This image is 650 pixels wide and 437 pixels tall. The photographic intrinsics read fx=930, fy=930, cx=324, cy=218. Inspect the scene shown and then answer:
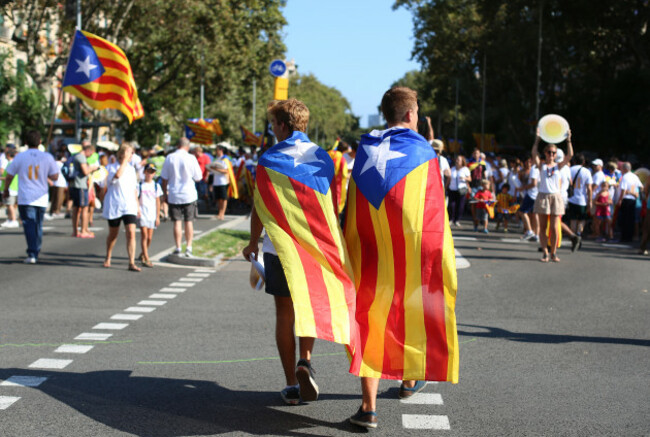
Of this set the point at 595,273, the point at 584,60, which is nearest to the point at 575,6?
the point at 584,60

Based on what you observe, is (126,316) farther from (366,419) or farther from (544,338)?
(366,419)

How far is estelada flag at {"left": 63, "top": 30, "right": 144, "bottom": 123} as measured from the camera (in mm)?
15133

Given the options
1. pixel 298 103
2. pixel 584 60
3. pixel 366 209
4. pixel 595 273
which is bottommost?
pixel 595 273

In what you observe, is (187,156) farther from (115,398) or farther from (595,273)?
(115,398)

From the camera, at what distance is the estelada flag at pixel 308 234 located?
5113 mm

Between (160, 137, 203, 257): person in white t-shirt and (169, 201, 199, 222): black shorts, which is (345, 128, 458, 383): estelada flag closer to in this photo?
(160, 137, 203, 257): person in white t-shirt

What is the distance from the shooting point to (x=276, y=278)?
213 inches

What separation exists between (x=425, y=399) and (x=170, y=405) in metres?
1.57

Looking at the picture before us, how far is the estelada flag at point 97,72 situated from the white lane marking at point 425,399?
33.8 ft

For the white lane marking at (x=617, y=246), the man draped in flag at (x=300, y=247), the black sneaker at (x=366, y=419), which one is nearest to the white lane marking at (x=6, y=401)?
the man draped in flag at (x=300, y=247)

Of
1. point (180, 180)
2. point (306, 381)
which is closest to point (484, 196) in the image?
point (180, 180)

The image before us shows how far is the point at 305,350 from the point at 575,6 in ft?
119

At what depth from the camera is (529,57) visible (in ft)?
164

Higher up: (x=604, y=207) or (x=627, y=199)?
(x=627, y=199)
